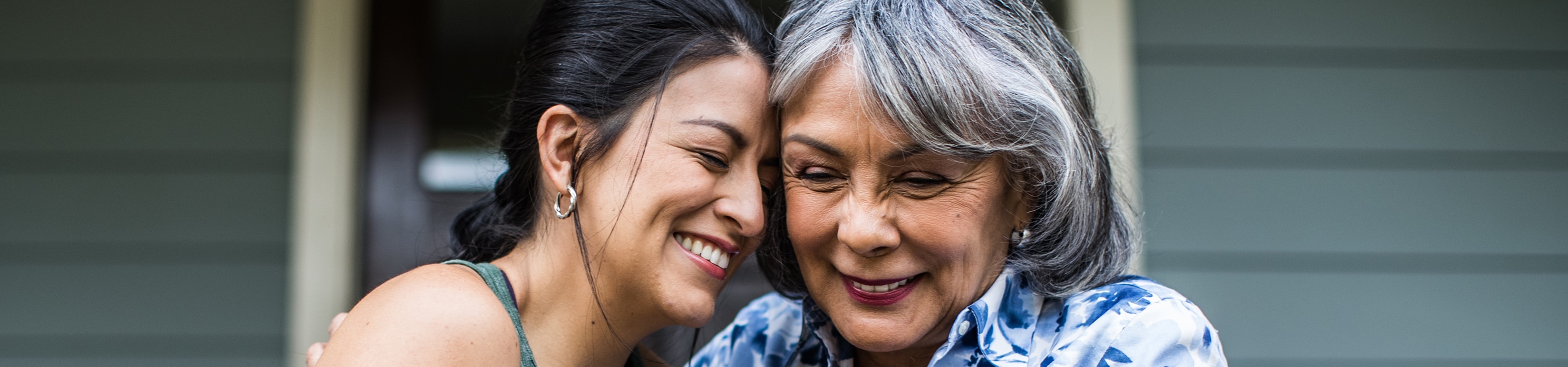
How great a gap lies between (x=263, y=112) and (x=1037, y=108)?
2010 millimetres

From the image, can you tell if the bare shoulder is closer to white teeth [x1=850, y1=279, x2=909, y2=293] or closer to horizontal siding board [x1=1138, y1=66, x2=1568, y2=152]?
white teeth [x1=850, y1=279, x2=909, y2=293]

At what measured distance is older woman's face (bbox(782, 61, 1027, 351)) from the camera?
1.25 meters

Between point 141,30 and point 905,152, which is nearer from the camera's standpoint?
point 905,152

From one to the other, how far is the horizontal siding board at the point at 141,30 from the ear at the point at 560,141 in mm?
1419

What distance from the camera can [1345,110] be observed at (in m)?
2.40

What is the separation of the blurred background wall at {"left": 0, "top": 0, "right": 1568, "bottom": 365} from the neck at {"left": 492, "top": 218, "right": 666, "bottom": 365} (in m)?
1.20

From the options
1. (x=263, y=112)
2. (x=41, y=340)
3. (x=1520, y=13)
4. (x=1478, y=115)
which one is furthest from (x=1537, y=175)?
(x=41, y=340)

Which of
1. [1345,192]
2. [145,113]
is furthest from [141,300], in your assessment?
[1345,192]

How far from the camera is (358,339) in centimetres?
103

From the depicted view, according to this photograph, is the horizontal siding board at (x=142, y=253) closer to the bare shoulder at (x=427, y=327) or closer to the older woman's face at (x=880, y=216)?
the bare shoulder at (x=427, y=327)

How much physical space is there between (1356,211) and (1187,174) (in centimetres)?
44

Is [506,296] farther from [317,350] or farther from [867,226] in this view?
[867,226]

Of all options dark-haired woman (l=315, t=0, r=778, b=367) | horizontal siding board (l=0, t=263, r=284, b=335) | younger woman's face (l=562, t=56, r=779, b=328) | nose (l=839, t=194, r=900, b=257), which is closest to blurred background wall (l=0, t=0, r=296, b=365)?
horizontal siding board (l=0, t=263, r=284, b=335)

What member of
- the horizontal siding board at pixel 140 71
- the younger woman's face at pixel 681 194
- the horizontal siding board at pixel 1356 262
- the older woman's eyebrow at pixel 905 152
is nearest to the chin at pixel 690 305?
the younger woman's face at pixel 681 194
